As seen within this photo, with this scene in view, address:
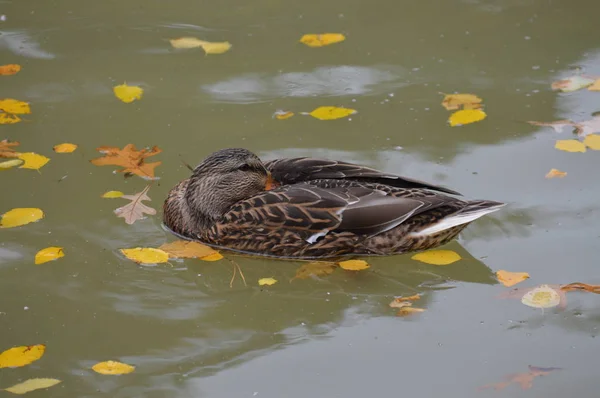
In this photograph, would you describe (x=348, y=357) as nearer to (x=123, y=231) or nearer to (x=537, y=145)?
(x=123, y=231)

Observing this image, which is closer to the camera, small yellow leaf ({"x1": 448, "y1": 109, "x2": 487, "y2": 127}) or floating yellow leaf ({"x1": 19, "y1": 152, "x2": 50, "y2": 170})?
floating yellow leaf ({"x1": 19, "y1": 152, "x2": 50, "y2": 170})

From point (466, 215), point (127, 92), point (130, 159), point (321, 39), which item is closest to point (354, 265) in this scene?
point (466, 215)

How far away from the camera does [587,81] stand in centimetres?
789

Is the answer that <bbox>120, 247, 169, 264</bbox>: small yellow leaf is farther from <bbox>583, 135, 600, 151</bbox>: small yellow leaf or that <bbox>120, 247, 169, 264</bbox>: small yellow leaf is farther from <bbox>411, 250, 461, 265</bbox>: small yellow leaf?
<bbox>583, 135, 600, 151</bbox>: small yellow leaf

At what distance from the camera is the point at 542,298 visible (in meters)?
5.52

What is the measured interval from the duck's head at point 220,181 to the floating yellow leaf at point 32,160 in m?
1.36

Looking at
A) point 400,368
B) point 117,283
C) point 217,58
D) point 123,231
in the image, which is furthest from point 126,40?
point 400,368

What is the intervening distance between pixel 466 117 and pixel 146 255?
Result: 288cm

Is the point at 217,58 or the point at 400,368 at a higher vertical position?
the point at 217,58

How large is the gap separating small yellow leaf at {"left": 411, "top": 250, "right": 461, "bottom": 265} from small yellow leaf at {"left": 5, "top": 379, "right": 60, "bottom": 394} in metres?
2.38

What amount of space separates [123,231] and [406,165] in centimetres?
207

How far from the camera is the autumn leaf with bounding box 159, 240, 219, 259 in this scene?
20.1 ft

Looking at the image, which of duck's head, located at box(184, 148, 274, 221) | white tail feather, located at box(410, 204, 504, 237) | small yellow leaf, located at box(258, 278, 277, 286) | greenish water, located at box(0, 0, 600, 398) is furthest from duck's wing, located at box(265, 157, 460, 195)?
small yellow leaf, located at box(258, 278, 277, 286)

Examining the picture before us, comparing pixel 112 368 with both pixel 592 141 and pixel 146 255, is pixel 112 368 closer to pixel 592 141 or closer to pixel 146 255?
pixel 146 255
